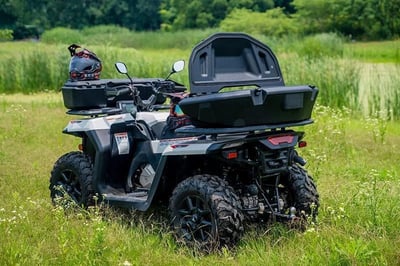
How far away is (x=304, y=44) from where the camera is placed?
19766mm

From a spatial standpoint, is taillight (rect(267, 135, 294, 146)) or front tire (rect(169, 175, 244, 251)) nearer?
front tire (rect(169, 175, 244, 251))

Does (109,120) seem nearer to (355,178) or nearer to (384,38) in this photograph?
(355,178)

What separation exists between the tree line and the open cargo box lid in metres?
21.1

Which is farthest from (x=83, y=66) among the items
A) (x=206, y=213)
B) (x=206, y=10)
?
(x=206, y=10)

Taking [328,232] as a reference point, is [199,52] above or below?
above

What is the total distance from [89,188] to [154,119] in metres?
0.78

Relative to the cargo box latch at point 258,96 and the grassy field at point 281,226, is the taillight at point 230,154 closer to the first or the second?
the cargo box latch at point 258,96

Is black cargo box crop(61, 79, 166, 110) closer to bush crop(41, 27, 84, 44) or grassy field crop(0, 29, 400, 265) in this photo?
grassy field crop(0, 29, 400, 265)

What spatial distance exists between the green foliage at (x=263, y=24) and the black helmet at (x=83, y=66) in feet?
121

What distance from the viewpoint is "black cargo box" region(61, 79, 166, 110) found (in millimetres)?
A: 5781

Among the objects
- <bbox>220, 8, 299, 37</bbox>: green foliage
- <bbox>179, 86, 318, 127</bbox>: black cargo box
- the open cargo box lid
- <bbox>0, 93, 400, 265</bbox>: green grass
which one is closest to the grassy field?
<bbox>0, 93, 400, 265</bbox>: green grass

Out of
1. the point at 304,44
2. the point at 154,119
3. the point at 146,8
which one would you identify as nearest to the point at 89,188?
the point at 154,119

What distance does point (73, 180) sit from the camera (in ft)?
19.1

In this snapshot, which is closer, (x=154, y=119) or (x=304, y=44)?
(x=154, y=119)
